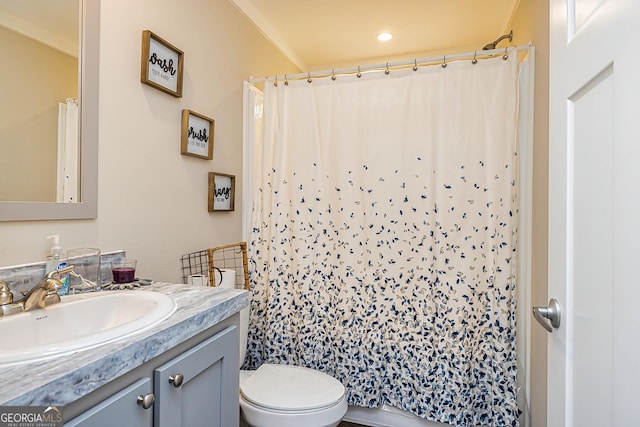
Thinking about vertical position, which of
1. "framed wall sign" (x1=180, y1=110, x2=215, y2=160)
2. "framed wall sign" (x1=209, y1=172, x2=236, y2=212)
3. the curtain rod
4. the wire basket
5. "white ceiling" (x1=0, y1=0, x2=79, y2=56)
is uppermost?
the curtain rod

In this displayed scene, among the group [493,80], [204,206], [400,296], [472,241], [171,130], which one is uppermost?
[493,80]

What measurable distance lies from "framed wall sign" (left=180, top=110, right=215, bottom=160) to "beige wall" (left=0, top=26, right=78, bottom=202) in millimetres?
515

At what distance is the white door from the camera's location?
563 millimetres

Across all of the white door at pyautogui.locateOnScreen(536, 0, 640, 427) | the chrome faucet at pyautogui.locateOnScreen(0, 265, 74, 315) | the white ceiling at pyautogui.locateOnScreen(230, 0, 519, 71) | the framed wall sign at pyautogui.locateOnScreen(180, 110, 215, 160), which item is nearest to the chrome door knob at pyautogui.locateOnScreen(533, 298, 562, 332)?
the white door at pyautogui.locateOnScreen(536, 0, 640, 427)

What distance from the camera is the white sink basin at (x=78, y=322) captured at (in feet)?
2.06

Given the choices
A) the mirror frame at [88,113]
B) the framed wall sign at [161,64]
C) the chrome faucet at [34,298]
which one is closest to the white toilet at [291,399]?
the chrome faucet at [34,298]

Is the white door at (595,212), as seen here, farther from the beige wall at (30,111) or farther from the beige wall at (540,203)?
the beige wall at (30,111)

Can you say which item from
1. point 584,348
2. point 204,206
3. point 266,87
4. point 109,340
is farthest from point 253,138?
point 584,348

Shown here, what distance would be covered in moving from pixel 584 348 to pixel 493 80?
1.43 meters

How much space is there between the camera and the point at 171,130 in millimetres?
1560

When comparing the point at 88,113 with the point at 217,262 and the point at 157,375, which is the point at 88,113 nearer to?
the point at 157,375

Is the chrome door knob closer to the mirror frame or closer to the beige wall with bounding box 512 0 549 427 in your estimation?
the beige wall with bounding box 512 0 549 427

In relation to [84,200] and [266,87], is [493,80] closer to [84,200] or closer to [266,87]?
[266,87]

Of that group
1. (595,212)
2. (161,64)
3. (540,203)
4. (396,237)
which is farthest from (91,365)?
(540,203)
